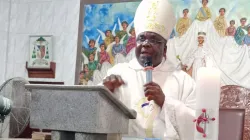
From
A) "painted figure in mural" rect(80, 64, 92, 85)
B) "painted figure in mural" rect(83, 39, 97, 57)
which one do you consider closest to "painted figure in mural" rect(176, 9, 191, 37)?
"painted figure in mural" rect(83, 39, 97, 57)

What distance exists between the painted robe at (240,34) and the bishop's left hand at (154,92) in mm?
1650

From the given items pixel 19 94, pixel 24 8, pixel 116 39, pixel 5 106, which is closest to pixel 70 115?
pixel 5 106

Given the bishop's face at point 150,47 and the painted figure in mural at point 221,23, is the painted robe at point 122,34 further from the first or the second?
the bishop's face at point 150,47

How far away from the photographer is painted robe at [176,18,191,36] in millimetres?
Result: 3764

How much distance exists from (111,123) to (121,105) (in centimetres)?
8

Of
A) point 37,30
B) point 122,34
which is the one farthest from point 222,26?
point 37,30

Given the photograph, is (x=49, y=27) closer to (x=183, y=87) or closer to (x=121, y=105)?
(x=183, y=87)

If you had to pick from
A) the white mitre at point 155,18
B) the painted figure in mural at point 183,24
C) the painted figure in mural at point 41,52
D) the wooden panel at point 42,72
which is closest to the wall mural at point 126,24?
the painted figure in mural at point 183,24

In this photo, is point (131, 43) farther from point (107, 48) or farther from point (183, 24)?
point (183, 24)

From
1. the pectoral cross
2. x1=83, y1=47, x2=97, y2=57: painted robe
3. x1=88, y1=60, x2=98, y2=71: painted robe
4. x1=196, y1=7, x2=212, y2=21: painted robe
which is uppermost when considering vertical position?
x1=196, y1=7, x2=212, y2=21: painted robe

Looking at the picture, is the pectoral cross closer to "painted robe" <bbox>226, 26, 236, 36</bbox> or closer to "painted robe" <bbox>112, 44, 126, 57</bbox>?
"painted robe" <bbox>226, 26, 236, 36</bbox>

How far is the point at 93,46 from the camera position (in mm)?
4207

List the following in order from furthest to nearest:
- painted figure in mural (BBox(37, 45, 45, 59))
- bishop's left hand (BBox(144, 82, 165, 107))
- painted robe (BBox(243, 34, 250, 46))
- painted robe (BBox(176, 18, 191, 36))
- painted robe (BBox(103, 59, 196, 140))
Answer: painted figure in mural (BBox(37, 45, 45, 59)), painted robe (BBox(176, 18, 191, 36)), painted robe (BBox(243, 34, 250, 46)), painted robe (BBox(103, 59, 196, 140)), bishop's left hand (BBox(144, 82, 165, 107))

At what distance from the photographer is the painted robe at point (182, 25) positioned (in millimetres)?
3764
